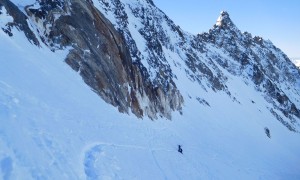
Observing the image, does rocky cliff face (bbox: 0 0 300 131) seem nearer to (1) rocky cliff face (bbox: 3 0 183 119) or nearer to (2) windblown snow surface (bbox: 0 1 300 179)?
(1) rocky cliff face (bbox: 3 0 183 119)

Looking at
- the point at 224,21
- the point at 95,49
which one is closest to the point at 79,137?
the point at 95,49

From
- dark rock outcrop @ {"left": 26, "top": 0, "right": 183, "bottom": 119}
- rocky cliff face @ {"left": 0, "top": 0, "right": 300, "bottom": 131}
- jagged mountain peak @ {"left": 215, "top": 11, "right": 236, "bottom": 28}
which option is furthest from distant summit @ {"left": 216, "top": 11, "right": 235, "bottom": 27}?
dark rock outcrop @ {"left": 26, "top": 0, "right": 183, "bottom": 119}

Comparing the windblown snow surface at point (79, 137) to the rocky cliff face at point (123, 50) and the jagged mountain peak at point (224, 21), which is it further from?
the jagged mountain peak at point (224, 21)

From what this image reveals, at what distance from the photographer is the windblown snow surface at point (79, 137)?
40.0ft

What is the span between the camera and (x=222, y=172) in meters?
30.7

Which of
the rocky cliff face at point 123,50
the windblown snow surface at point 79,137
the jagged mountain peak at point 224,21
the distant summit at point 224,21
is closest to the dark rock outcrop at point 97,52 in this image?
the rocky cliff face at point 123,50

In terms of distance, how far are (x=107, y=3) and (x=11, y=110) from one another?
3126cm

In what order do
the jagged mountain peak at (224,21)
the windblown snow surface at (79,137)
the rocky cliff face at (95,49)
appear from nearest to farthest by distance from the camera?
1. the windblown snow surface at (79,137)
2. the rocky cliff face at (95,49)
3. the jagged mountain peak at (224,21)

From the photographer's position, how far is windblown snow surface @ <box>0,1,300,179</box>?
40.0 ft

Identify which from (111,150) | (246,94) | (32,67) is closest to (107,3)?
(32,67)

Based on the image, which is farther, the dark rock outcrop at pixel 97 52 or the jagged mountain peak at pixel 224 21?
the jagged mountain peak at pixel 224 21

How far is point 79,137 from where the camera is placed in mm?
16203

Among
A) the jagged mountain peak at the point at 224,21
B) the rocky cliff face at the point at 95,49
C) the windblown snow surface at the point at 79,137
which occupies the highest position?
the jagged mountain peak at the point at 224,21

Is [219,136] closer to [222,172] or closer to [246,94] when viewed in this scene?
[222,172]
